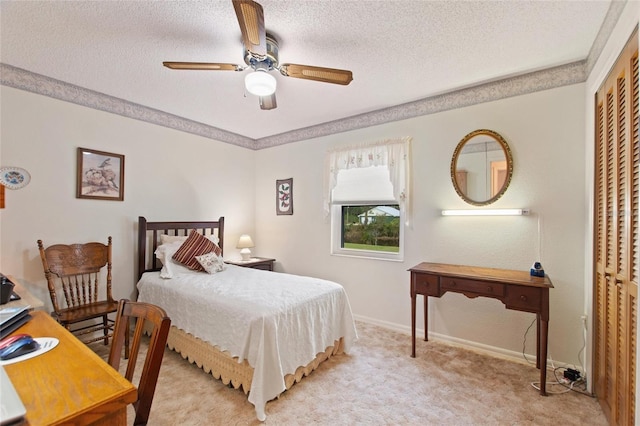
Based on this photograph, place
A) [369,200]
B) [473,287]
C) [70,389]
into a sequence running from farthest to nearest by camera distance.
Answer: [369,200] < [473,287] < [70,389]

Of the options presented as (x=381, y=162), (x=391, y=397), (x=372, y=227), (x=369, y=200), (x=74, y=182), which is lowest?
(x=391, y=397)

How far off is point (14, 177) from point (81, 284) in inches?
44.8

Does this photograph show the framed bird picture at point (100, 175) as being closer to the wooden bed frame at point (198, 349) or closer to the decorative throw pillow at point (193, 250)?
the wooden bed frame at point (198, 349)

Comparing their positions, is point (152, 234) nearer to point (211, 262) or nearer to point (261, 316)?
point (211, 262)

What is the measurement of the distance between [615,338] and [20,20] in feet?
14.1

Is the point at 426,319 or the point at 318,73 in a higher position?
the point at 318,73

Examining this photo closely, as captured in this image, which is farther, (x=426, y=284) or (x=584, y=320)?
(x=426, y=284)

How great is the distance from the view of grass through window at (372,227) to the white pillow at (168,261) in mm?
2043

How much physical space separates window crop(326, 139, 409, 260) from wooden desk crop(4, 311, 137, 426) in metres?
2.95

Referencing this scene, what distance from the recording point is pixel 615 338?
5.69 feet

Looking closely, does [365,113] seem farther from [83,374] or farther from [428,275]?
[83,374]

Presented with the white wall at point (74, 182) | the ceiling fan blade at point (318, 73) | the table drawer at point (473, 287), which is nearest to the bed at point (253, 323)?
the white wall at point (74, 182)

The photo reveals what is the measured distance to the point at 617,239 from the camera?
1714 mm

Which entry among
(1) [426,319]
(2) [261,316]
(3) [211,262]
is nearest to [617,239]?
(1) [426,319]
